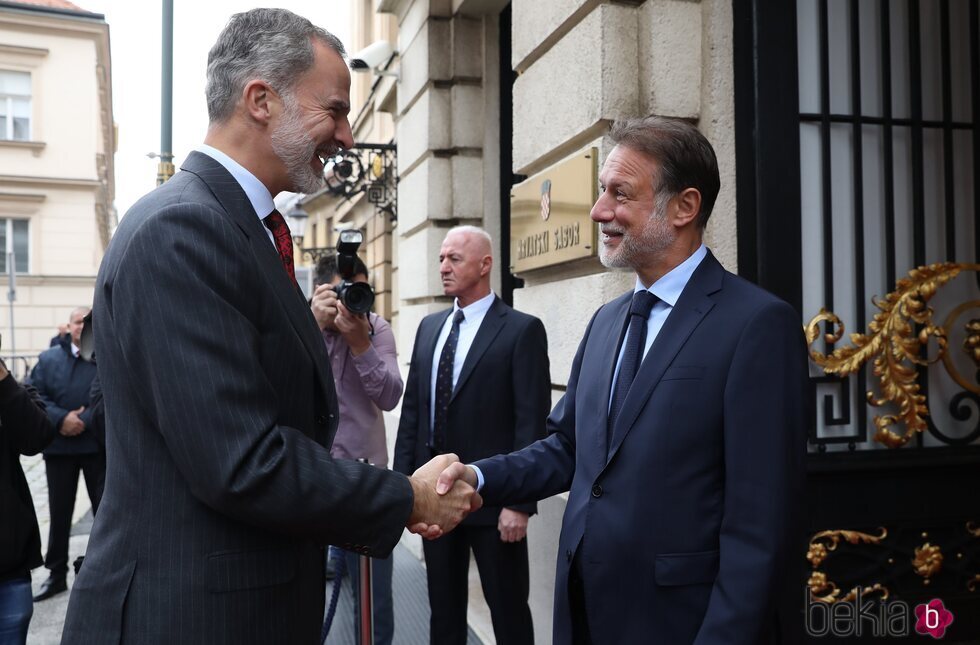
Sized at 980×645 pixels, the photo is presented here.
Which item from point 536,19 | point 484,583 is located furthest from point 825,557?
point 536,19

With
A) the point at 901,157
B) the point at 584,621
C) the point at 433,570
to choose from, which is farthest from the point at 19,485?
the point at 901,157

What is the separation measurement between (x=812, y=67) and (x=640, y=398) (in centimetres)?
225

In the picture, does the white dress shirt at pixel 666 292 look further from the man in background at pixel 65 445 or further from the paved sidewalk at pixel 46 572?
the man in background at pixel 65 445

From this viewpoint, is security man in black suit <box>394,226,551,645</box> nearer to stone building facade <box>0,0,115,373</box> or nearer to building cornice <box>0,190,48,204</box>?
stone building facade <box>0,0,115,373</box>

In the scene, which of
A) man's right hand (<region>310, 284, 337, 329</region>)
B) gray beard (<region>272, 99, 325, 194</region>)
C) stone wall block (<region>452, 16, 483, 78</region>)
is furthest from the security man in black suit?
stone wall block (<region>452, 16, 483, 78</region>)

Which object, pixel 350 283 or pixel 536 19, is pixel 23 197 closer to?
pixel 536 19

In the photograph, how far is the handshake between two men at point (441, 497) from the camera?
208 centimetres

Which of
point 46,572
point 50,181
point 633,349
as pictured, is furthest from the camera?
point 50,181

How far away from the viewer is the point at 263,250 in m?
1.81

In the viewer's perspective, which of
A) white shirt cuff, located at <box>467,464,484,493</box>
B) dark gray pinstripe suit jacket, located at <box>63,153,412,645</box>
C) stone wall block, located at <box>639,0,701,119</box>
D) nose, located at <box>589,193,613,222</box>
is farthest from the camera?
stone wall block, located at <box>639,0,701,119</box>

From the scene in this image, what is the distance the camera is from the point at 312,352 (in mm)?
1832

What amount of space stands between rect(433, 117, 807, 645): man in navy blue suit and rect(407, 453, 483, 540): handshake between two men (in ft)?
0.10

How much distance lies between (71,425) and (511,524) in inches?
153

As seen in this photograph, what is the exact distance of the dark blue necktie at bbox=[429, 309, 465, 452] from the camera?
389 centimetres
